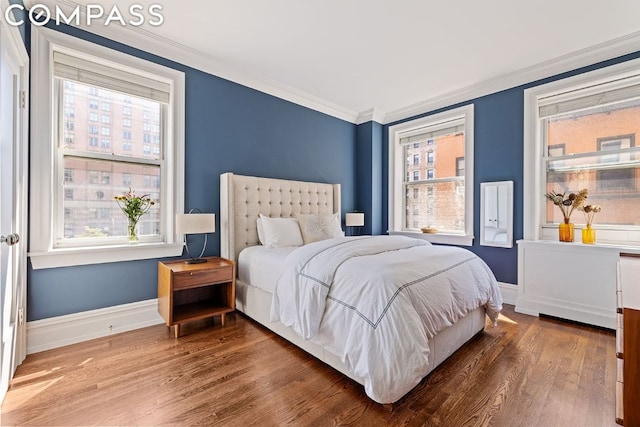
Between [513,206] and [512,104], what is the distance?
1200 mm

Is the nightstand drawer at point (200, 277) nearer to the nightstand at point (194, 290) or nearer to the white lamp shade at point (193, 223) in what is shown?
the nightstand at point (194, 290)

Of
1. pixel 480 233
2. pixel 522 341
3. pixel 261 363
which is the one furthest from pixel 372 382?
pixel 480 233

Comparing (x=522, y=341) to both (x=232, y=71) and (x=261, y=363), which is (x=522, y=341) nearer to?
(x=261, y=363)

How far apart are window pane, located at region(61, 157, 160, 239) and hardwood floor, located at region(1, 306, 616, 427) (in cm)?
97

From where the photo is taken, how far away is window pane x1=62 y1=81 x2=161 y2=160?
97.7 inches

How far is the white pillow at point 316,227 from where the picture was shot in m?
3.38

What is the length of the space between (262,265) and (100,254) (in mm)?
1365

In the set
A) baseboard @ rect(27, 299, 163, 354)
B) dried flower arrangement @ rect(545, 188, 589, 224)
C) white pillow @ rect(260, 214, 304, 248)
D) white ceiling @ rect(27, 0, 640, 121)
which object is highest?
white ceiling @ rect(27, 0, 640, 121)

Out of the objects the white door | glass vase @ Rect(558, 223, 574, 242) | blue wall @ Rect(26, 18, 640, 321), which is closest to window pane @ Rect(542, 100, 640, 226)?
glass vase @ Rect(558, 223, 574, 242)

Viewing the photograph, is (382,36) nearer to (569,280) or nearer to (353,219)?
(353,219)

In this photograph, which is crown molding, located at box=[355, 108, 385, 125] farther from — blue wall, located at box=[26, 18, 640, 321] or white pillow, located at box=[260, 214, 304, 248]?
white pillow, located at box=[260, 214, 304, 248]

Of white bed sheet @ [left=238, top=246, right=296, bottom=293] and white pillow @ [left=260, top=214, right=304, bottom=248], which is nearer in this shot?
white bed sheet @ [left=238, top=246, right=296, bottom=293]

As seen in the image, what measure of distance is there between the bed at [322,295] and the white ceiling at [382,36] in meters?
1.29

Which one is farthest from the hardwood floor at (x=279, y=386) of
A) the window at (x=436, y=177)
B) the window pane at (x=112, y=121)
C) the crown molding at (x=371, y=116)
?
the crown molding at (x=371, y=116)
